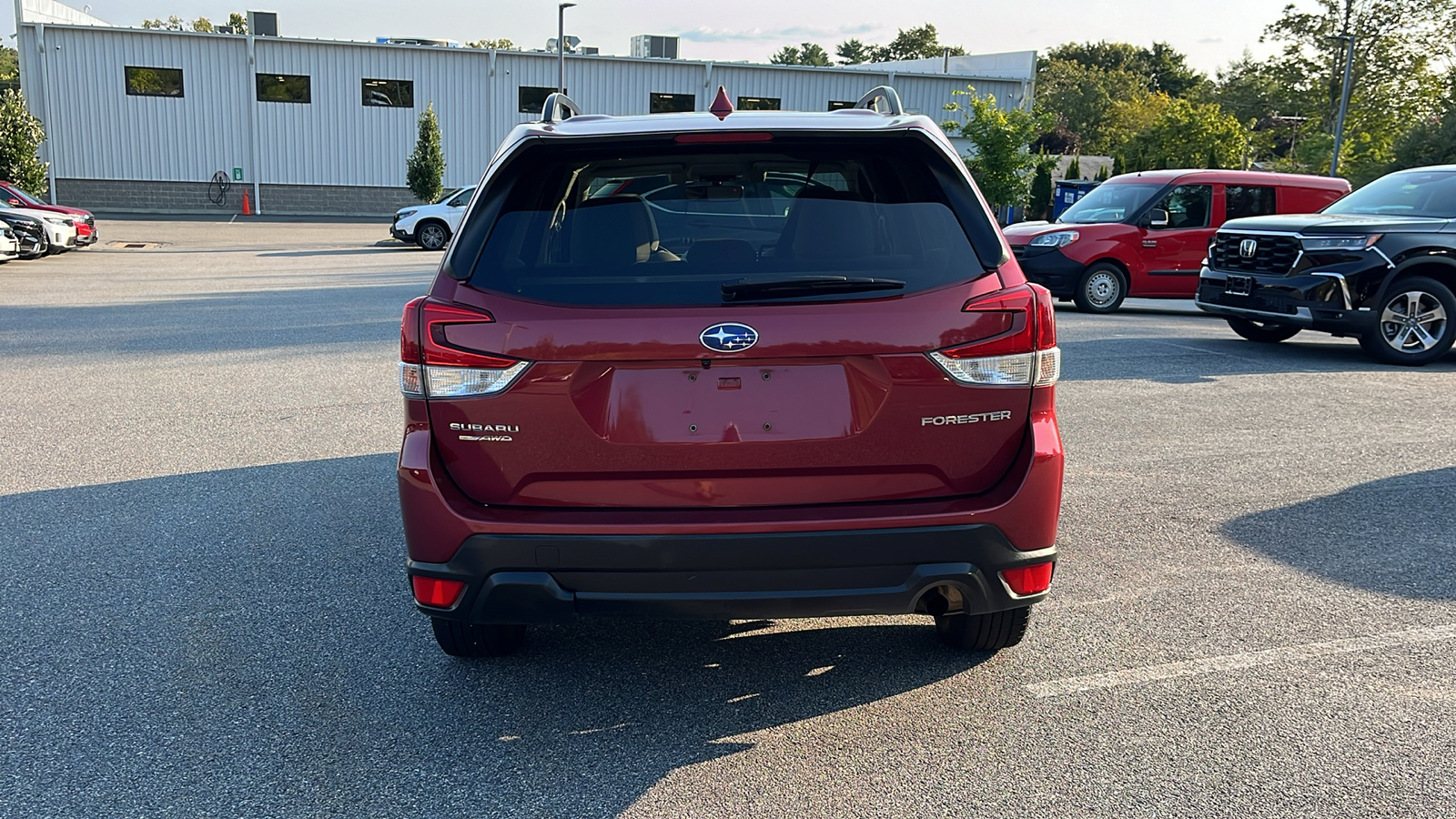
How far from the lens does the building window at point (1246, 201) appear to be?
15.7 metres

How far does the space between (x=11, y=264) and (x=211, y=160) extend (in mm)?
22689

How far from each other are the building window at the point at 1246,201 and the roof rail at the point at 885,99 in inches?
497

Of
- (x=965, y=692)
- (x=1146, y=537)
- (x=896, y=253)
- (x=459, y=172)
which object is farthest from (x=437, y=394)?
(x=459, y=172)

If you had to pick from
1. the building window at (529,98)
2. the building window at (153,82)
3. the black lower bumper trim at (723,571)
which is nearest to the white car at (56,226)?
the building window at (153,82)

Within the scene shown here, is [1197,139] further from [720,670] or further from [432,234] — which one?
[720,670]

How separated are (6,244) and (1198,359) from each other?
18.0m

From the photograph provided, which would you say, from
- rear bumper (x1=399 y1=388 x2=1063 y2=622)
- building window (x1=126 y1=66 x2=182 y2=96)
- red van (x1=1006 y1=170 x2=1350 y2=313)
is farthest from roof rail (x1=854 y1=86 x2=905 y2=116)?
building window (x1=126 y1=66 x2=182 y2=96)

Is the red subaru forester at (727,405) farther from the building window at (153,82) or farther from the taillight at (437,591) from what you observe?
the building window at (153,82)

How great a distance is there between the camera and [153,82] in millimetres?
39938

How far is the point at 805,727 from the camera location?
3.47 m

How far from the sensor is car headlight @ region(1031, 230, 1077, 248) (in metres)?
15.2

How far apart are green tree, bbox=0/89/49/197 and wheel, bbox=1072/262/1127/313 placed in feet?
79.8

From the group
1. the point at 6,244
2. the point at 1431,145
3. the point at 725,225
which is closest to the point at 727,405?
the point at 725,225

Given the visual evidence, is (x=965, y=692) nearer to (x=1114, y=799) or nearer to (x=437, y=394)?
(x=1114, y=799)
